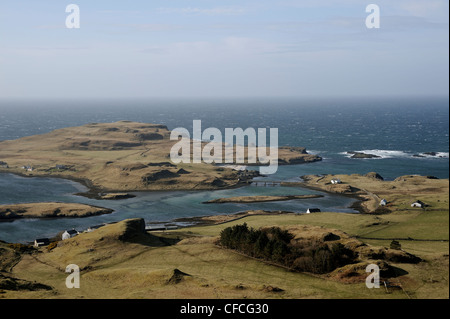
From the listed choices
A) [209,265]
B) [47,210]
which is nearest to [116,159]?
[47,210]

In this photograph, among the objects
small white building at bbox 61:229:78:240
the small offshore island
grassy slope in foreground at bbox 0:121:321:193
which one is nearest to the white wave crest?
grassy slope in foreground at bbox 0:121:321:193

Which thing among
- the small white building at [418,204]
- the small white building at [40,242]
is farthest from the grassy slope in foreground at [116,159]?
the small white building at [418,204]

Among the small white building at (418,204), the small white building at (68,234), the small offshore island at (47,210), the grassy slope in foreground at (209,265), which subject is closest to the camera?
the grassy slope in foreground at (209,265)

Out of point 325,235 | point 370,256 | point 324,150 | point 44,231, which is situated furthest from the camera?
point 324,150

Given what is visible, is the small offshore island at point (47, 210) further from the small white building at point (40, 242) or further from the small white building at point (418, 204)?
the small white building at point (418, 204)

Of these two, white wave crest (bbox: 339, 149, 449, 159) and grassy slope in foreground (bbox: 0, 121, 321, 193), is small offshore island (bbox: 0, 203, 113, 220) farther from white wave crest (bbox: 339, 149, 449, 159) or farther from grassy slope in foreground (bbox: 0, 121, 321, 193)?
white wave crest (bbox: 339, 149, 449, 159)

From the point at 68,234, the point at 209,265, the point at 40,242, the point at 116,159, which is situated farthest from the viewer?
the point at 116,159

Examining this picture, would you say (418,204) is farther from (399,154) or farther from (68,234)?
(399,154)
